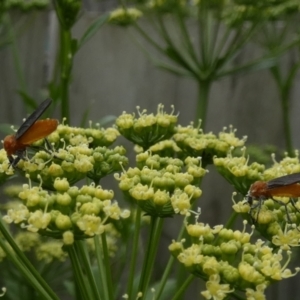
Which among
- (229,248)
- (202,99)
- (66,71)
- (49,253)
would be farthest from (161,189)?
(202,99)

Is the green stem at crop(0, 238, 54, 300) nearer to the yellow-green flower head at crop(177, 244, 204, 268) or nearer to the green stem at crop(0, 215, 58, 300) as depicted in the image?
the green stem at crop(0, 215, 58, 300)

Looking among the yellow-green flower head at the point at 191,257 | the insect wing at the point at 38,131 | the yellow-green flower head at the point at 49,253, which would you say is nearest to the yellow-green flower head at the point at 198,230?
the yellow-green flower head at the point at 191,257

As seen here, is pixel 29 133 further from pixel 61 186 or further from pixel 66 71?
pixel 66 71

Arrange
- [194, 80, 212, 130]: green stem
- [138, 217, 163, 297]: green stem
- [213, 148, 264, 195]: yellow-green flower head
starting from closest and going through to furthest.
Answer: [138, 217, 163, 297]: green stem, [213, 148, 264, 195]: yellow-green flower head, [194, 80, 212, 130]: green stem

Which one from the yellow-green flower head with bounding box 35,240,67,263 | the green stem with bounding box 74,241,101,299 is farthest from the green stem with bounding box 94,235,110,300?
the yellow-green flower head with bounding box 35,240,67,263

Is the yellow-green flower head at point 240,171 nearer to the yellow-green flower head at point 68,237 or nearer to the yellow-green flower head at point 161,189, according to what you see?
the yellow-green flower head at point 161,189

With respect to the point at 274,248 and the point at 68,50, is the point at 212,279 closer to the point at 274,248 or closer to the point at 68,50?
the point at 274,248
